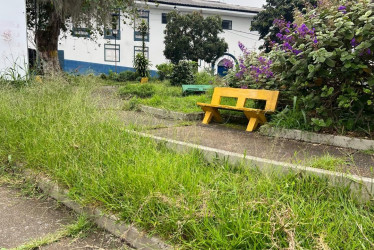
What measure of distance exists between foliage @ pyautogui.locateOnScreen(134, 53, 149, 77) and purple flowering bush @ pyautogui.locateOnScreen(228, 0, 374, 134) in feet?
40.5

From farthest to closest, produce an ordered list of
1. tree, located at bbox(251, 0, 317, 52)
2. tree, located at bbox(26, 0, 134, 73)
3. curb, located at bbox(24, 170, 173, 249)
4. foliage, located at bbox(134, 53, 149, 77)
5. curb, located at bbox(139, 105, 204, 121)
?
tree, located at bbox(251, 0, 317, 52)
foliage, located at bbox(134, 53, 149, 77)
tree, located at bbox(26, 0, 134, 73)
curb, located at bbox(139, 105, 204, 121)
curb, located at bbox(24, 170, 173, 249)

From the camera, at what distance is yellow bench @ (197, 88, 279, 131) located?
4539mm

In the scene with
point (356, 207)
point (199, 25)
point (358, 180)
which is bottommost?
point (356, 207)

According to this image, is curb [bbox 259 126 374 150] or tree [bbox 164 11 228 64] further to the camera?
tree [bbox 164 11 228 64]

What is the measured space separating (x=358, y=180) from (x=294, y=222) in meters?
0.82

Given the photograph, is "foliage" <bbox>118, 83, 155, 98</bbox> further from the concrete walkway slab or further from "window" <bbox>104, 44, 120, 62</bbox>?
"window" <bbox>104, 44, 120, 62</bbox>

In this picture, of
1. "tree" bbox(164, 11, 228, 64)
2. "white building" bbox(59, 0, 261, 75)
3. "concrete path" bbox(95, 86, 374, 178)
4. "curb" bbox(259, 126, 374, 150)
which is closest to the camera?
"concrete path" bbox(95, 86, 374, 178)

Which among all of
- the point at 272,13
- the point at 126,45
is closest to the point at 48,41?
the point at 126,45

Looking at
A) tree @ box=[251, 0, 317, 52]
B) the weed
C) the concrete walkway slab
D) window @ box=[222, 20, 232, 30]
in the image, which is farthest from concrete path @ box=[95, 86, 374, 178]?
window @ box=[222, 20, 232, 30]

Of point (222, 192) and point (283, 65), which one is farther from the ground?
point (283, 65)

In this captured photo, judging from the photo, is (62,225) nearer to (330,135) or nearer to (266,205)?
(266,205)

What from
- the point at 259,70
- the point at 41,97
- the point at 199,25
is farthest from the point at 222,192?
the point at 199,25

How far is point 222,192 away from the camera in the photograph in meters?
2.25

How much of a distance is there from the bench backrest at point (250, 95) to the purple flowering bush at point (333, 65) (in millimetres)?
287
